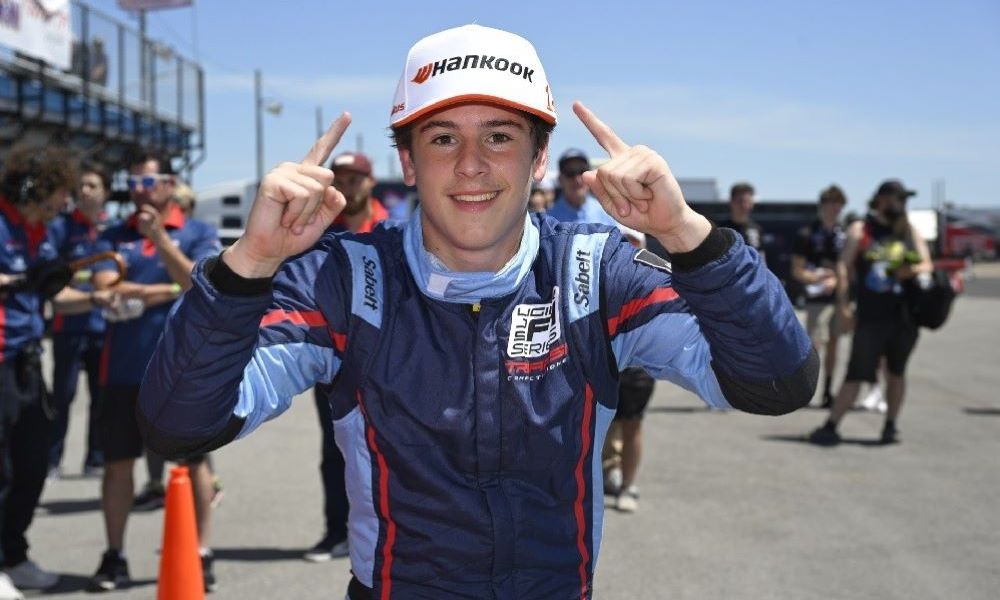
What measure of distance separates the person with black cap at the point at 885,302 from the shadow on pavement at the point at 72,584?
20.2 ft

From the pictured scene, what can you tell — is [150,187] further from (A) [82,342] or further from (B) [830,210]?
(B) [830,210]

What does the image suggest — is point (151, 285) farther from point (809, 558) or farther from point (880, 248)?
point (880, 248)

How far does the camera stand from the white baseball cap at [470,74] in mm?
2480

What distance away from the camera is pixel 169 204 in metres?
7.25

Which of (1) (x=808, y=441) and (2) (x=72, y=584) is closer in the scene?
(2) (x=72, y=584)

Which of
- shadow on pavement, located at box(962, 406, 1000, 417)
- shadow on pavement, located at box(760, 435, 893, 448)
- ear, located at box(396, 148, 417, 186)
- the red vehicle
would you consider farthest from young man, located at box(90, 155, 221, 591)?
the red vehicle

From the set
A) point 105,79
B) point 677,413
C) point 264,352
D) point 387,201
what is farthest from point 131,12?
point 264,352

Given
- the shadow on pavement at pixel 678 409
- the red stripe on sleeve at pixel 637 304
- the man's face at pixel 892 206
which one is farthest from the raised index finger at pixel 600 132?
the shadow on pavement at pixel 678 409

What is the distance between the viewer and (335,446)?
280 inches

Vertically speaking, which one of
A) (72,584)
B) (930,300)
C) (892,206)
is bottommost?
(72,584)

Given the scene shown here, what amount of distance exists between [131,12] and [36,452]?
91.8ft

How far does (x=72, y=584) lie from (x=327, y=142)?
16.2ft

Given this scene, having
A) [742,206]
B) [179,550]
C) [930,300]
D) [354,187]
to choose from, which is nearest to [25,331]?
[354,187]

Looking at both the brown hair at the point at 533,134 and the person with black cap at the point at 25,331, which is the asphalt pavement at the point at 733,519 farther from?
the brown hair at the point at 533,134
